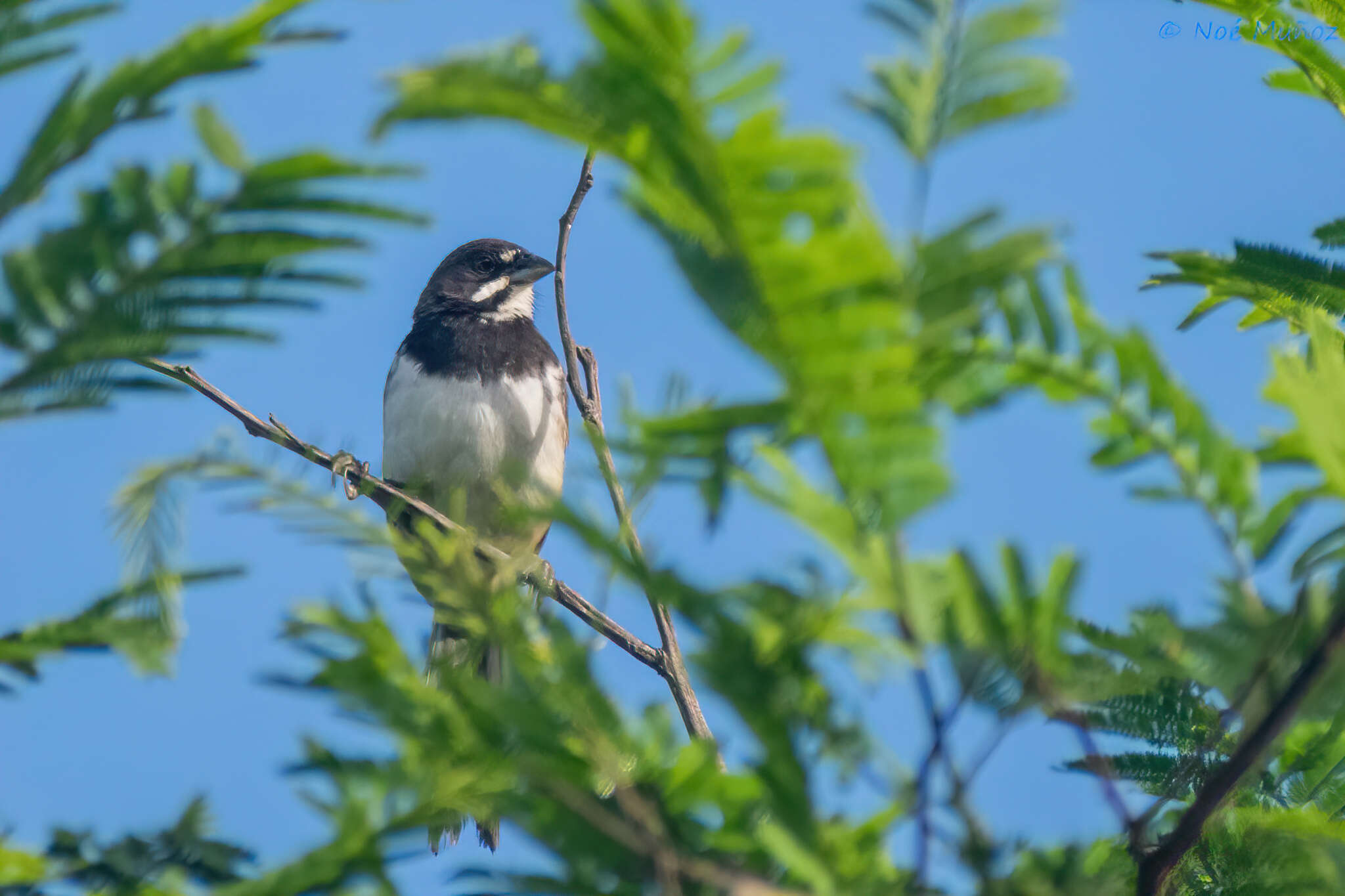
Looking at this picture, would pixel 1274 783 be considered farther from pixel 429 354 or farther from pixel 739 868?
pixel 429 354

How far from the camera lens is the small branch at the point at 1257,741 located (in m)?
1.28

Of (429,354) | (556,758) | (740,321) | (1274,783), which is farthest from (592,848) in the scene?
(429,354)

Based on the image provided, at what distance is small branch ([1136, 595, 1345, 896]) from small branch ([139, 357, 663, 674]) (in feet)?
2.81

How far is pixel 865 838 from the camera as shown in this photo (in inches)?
53.7

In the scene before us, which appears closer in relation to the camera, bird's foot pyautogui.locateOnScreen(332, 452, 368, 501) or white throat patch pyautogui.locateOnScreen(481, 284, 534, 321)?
bird's foot pyautogui.locateOnScreen(332, 452, 368, 501)

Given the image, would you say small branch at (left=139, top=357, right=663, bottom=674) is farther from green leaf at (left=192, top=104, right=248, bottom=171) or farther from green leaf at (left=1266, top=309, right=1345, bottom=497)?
green leaf at (left=1266, top=309, right=1345, bottom=497)

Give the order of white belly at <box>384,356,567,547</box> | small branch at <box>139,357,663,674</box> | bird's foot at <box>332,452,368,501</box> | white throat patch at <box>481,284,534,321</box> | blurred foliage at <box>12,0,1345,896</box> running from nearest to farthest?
1. blurred foliage at <box>12,0,1345,896</box>
2. small branch at <box>139,357,663,674</box>
3. bird's foot at <box>332,452,368,501</box>
4. white belly at <box>384,356,567,547</box>
5. white throat patch at <box>481,284,534,321</box>

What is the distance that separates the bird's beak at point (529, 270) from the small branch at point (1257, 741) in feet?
27.6

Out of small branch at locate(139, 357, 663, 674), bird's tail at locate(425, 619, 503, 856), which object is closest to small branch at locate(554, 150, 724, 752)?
small branch at locate(139, 357, 663, 674)

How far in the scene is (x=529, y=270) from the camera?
9.57 m

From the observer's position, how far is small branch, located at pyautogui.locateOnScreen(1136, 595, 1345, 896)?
1.28 m

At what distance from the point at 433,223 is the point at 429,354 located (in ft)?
23.6

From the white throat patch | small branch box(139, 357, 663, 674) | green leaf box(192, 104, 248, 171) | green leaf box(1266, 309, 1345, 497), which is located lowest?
green leaf box(1266, 309, 1345, 497)

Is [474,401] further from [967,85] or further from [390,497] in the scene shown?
[967,85]
